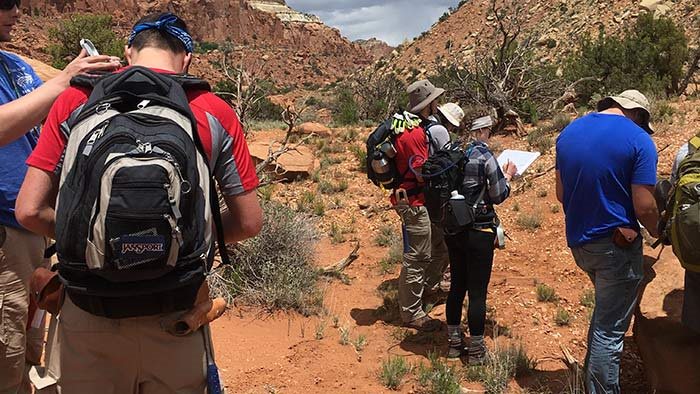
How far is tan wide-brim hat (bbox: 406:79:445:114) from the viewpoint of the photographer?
4.86 meters

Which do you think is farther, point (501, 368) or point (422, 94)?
point (422, 94)

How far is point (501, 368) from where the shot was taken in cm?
386

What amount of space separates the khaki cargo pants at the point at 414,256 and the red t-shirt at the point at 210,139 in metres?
3.04

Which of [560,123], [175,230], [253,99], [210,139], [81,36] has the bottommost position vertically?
[175,230]

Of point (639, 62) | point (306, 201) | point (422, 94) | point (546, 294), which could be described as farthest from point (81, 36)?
point (546, 294)

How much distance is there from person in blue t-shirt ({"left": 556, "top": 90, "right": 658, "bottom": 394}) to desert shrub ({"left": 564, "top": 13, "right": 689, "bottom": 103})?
40.1 ft

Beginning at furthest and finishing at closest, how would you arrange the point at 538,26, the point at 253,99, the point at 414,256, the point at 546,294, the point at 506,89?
1. the point at 538,26
2. the point at 506,89
3. the point at 253,99
4. the point at 546,294
5. the point at 414,256

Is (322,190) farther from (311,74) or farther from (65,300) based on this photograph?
(311,74)

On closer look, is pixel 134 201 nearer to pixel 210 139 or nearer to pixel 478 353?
pixel 210 139

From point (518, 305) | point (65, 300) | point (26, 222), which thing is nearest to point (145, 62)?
point (26, 222)

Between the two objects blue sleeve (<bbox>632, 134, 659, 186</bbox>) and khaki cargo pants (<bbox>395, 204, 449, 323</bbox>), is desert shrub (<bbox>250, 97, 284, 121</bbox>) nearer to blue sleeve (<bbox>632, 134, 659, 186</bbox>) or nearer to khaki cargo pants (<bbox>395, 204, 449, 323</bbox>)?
khaki cargo pants (<bbox>395, 204, 449, 323</bbox>)

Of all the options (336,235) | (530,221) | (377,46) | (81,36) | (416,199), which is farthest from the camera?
(377,46)

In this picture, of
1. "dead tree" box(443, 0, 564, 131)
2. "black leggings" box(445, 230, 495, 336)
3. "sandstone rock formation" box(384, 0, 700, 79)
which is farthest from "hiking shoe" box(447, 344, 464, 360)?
"sandstone rock formation" box(384, 0, 700, 79)

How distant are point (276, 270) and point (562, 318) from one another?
2675mm
